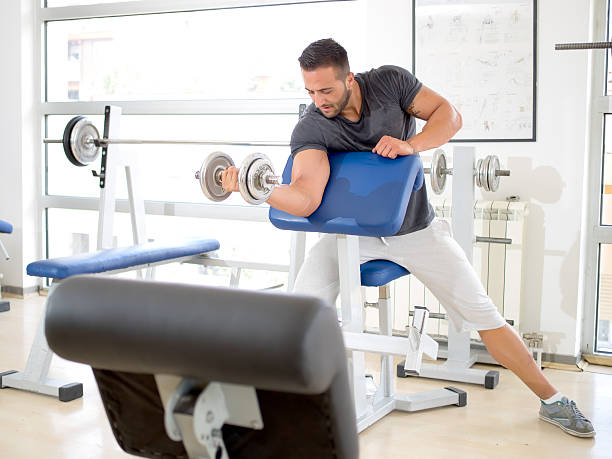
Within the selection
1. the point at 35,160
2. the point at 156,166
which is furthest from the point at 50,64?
the point at 156,166

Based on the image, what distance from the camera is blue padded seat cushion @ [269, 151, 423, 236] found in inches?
91.8

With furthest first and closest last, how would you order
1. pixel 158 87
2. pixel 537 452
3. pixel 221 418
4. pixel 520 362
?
pixel 158 87
pixel 520 362
pixel 537 452
pixel 221 418

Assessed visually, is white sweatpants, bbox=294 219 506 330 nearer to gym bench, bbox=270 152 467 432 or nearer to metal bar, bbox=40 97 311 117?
gym bench, bbox=270 152 467 432

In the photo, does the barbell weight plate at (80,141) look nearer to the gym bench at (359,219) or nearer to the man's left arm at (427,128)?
the gym bench at (359,219)

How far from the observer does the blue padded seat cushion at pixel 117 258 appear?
3.13 m

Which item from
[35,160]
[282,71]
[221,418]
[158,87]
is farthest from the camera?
Result: [35,160]

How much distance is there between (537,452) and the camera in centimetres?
260

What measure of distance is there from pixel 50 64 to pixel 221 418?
185 inches

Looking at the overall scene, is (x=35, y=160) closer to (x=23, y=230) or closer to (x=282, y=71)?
(x=23, y=230)

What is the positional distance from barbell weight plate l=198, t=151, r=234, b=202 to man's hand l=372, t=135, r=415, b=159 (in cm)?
51

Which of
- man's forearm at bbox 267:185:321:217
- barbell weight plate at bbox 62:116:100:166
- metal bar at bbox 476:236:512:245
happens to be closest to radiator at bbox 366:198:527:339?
metal bar at bbox 476:236:512:245

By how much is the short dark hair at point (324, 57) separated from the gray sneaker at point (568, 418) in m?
1.54

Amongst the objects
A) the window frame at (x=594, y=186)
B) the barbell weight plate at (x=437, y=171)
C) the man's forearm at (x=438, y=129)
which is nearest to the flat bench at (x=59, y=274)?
the barbell weight plate at (x=437, y=171)

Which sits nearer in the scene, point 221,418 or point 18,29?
point 221,418
